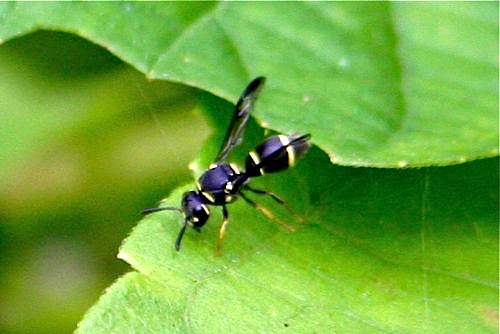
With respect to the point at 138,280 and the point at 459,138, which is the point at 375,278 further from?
the point at 138,280

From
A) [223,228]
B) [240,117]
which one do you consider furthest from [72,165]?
[223,228]

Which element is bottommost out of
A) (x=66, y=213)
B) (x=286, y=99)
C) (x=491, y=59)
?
(x=66, y=213)

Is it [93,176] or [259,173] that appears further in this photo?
[93,176]

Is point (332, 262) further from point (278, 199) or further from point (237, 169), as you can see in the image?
point (237, 169)

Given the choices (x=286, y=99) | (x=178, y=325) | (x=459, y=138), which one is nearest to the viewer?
(x=178, y=325)

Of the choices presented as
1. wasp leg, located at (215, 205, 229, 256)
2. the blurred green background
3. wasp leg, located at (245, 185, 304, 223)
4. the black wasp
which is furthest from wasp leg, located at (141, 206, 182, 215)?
the blurred green background

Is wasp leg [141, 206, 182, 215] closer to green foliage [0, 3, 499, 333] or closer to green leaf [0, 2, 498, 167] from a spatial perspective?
green foliage [0, 3, 499, 333]

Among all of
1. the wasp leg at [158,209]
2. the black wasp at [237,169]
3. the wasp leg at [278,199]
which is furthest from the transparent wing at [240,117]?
the wasp leg at [158,209]

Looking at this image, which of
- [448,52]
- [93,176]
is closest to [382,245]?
[448,52]
